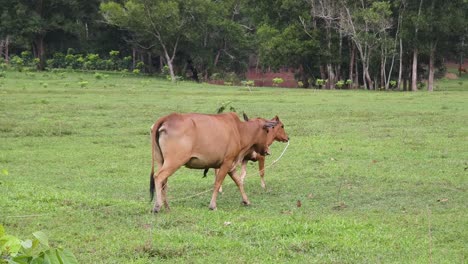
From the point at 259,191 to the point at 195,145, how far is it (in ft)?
8.52

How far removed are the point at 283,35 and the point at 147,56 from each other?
1947cm

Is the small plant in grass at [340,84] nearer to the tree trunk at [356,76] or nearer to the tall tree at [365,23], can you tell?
the tree trunk at [356,76]

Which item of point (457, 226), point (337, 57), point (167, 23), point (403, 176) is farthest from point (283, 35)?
point (457, 226)

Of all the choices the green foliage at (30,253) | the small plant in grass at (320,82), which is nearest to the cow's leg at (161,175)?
the green foliage at (30,253)

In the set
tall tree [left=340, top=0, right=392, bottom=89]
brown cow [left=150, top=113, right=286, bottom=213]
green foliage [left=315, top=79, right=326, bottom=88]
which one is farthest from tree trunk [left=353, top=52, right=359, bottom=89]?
brown cow [left=150, top=113, right=286, bottom=213]

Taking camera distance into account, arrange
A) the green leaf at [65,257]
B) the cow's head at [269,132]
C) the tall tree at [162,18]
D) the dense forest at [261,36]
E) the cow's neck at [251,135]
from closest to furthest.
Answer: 1. the green leaf at [65,257]
2. the cow's neck at [251,135]
3. the cow's head at [269,132]
4. the dense forest at [261,36]
5. the tall tree at [162,18]

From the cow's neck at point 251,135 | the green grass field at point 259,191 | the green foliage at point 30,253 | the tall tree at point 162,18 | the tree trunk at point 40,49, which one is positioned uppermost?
the tall tree at point 162,18

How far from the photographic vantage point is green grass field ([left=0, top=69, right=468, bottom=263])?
24.0ft

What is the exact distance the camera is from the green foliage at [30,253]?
2395mm

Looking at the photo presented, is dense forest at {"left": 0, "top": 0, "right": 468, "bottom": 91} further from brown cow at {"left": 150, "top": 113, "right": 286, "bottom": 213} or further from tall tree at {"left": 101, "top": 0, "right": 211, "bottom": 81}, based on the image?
brown cow at {"left": 150, "top": 113, "right": 286, "bottom": 213}

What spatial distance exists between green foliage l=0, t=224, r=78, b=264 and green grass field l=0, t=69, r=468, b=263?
258cm

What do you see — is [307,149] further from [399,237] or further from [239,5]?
[239,5]

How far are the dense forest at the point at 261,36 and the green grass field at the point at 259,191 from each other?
58.2 ft

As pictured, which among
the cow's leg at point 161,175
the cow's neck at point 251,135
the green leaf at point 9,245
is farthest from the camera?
the cow's neck at point 251,135
